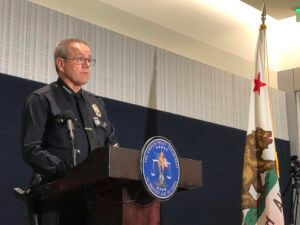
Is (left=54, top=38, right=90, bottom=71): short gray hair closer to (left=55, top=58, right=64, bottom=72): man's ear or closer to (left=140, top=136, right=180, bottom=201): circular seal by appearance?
(left=55, top=58, right=64, bottom=72): man's ear

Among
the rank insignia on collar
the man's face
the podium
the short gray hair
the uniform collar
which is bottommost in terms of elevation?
the podium

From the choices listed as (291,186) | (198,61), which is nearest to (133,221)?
(198,61)

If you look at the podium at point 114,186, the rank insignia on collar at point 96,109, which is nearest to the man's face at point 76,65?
the rank insignia on collar at point 96,109

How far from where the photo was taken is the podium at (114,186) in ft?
5.65

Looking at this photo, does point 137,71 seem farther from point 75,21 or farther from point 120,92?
point 75,21

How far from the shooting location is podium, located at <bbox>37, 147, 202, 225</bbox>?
172 centimetres

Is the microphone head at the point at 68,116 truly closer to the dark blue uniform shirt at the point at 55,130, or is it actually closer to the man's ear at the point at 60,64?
the dark blue uniform shirt at the point at 55,130

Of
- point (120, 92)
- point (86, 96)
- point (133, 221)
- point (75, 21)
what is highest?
point (75, 21)

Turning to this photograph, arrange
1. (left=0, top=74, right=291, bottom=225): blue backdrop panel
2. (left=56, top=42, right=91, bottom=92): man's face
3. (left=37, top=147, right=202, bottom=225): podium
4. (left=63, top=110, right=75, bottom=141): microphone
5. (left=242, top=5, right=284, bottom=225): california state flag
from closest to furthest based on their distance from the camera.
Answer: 1. (left=37, top=147, right=202, bottom=225): podium
2. (left=63, top=110, right=75, bottom=141): microphone
3. (left=56, top=42, right=91, bottom=92): man's face
4. (left=0, top=74, right=291, bottom=225): blue backdrop panel
5. (left=242, top=5, right=284, bottom=225): california state flag

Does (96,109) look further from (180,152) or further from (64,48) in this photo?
(180,152)

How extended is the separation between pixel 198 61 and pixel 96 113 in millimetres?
3240

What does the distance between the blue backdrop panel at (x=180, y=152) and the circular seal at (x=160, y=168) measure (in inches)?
72.6

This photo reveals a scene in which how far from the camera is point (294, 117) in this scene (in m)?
6.30

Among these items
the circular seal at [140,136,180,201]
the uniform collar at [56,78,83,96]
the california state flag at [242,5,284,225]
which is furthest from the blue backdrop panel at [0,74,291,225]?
the circular seal at [140,136,180,201]
